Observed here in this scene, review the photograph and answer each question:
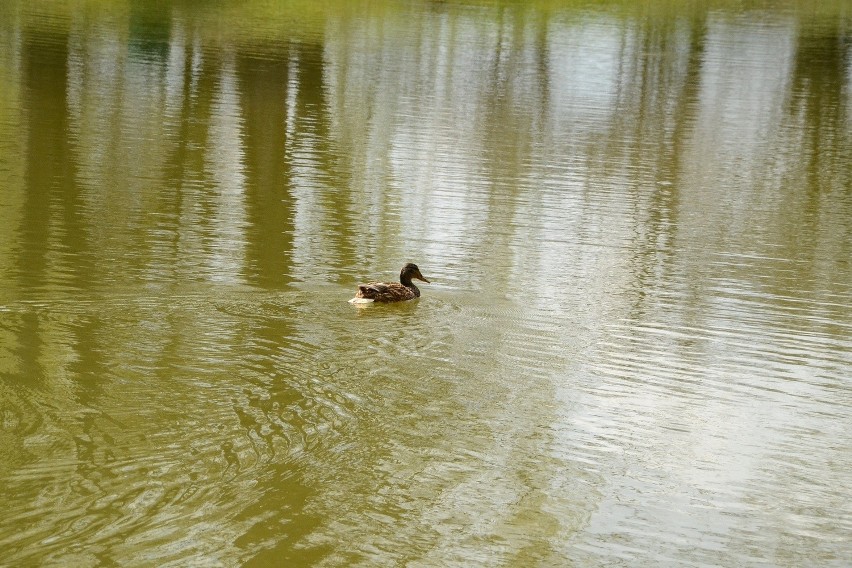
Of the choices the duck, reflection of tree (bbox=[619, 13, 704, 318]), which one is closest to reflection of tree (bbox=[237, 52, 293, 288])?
the duck

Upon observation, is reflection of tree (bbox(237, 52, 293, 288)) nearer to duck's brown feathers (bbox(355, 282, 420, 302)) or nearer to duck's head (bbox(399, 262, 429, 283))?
duck's brown feathers (bbox(355, 282, 420, 302))

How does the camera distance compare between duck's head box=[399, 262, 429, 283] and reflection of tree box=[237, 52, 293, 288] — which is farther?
reflection of tree box=[237, 52, 293, 288]

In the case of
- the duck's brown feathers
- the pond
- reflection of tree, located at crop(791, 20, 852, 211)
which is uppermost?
reflection of tree, located at crop(791, 20, 852, 211)

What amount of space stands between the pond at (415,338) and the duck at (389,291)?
5.1 inches

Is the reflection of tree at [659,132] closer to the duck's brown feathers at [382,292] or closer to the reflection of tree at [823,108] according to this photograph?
the reflection of tree at [823,108]

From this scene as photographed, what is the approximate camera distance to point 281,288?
38.9 ft

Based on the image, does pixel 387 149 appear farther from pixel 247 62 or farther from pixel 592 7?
pixel 592 7

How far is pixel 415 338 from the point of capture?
1071cm

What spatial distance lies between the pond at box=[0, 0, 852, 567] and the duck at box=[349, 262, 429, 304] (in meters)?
0.13

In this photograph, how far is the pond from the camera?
712 centimetres

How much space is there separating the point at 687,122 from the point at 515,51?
1511cm

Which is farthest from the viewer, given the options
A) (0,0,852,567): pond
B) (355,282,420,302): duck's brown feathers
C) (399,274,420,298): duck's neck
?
(399,274,420,298): duck's neck

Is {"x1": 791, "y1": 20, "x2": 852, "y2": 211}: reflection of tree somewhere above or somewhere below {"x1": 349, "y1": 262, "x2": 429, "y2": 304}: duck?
above

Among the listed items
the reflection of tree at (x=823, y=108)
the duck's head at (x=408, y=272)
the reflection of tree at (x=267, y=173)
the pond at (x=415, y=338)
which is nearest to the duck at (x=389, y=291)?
the duck's head at (x=408, y=272)
